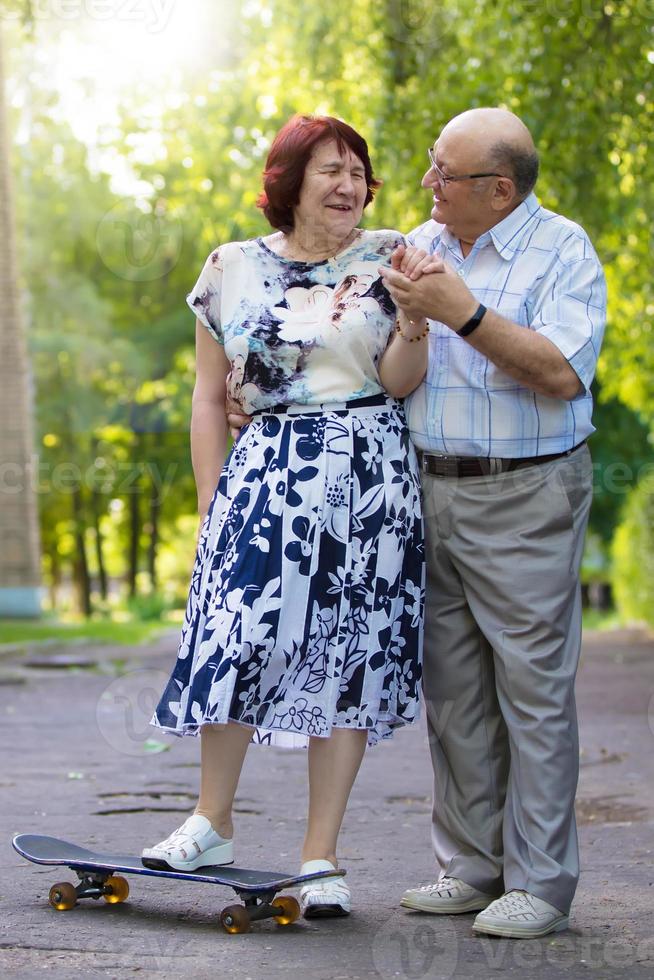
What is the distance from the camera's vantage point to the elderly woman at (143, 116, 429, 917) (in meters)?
3.85

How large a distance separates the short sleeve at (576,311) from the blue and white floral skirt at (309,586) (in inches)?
20.2

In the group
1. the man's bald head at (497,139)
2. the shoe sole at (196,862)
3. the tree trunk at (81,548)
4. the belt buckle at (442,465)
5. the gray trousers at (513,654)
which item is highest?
the man's bald head at (497,139)

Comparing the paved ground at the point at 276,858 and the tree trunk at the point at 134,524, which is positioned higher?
the paved ground at the point at 276,858

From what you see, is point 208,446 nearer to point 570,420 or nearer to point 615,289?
point 570,420

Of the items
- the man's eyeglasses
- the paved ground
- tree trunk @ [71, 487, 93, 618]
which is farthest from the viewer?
tree trunk @ [71, 487, 93, 618]

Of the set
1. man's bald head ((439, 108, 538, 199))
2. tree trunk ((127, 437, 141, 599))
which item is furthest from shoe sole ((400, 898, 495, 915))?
tree trunk ((127, 437, 141, 599))

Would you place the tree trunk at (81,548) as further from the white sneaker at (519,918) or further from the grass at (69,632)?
the white sneaker at (519,918)

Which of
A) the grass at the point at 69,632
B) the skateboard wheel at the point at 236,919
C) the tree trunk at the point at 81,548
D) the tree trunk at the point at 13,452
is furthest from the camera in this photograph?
the tree trunk at the point at 81,548

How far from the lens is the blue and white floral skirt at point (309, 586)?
3.83 meters

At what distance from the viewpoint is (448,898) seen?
406cm

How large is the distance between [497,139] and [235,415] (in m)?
1.02

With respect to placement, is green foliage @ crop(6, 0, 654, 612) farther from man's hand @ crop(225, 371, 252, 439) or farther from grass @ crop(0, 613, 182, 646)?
man's hand @ crop(225, 371, 252, 439)

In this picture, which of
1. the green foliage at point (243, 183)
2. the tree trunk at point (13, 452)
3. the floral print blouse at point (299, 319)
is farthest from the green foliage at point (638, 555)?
the floral print blouse at point (299, 319)

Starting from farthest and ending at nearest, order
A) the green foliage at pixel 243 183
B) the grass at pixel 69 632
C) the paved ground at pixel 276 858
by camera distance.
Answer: the grass at pixel 69 632 → the green foliage at pixel 243 183 → the paved ground at pixel 276 858
